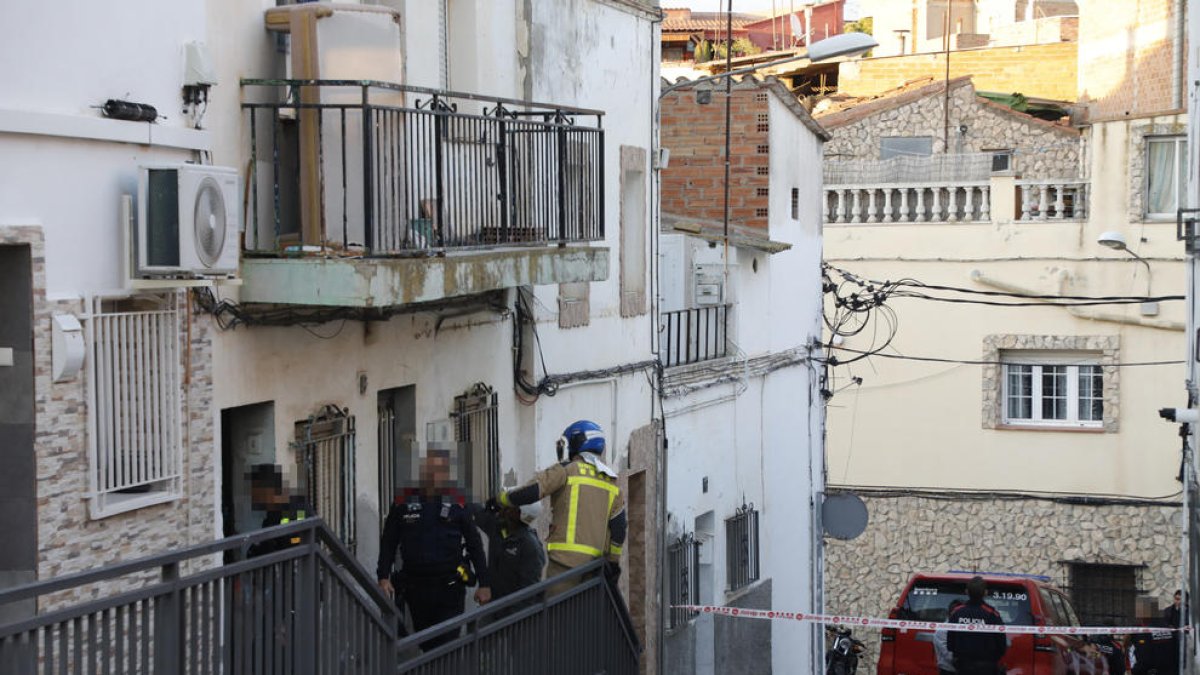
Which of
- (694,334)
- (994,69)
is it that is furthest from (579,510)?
(994,69)

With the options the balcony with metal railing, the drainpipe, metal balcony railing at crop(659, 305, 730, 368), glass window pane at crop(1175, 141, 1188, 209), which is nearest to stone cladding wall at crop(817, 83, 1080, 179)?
glass window pane at crop(1175, 141, 1188, 209)

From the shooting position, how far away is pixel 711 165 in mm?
20453

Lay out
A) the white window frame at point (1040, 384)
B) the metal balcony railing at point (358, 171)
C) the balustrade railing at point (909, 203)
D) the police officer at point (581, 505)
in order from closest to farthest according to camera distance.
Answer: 1. the metal balcony railing at point (358, 171)
2. the police officer at point (581, 505)
3. the white window frame at point (1040, 384)
4. the balustrade railing at point (909, 203)

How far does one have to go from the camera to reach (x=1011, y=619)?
16.6 m

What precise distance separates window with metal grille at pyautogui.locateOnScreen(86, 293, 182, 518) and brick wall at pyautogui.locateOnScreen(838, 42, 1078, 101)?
25327 mm

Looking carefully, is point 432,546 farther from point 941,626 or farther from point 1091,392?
point 1091,392

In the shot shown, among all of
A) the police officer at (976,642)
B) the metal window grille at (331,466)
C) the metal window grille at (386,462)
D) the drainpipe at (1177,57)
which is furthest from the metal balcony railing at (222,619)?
the drainpipe at (1177,57)

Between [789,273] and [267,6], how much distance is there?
42.3ft

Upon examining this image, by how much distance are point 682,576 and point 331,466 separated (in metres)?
7.58

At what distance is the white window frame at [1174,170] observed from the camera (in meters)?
26.4

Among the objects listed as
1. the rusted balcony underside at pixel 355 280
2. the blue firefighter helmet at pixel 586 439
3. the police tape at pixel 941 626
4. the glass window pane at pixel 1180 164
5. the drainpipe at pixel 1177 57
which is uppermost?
the drainpipe at pixel 1177 57

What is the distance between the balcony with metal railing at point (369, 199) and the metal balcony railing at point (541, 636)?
1854 mm

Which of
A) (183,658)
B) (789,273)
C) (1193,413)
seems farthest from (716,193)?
(183,658)

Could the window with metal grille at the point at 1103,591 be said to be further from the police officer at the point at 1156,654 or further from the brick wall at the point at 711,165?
the brick wall at the point at 711,165
